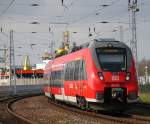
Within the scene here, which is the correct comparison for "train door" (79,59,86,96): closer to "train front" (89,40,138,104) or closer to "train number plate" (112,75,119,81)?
"train front" (89,40,138,104)

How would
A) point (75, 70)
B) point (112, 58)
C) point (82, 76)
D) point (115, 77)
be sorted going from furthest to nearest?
point (75, 70)
point (82, 76)
point (112, 58)
point (115, 77)

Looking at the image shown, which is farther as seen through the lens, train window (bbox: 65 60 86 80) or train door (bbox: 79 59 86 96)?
train window (bbox: 65 60 86 80)

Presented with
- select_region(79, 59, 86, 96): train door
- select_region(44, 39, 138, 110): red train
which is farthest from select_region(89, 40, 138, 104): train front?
select_region(79, 59, 86, 96): train door

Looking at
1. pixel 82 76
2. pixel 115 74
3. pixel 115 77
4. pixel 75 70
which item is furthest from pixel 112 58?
pixel 75 70

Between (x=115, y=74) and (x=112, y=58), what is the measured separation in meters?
0.87

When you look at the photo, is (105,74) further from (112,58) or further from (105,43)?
(105,43)

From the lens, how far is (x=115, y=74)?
2141 centimetres

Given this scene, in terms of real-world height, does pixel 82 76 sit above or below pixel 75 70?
below

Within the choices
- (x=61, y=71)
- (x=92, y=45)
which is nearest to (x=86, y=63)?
(x=92, y=45)

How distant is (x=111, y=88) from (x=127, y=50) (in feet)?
7.17

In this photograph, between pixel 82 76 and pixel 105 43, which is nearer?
pixel 105 43

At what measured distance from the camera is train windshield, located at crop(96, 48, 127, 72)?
2164cm

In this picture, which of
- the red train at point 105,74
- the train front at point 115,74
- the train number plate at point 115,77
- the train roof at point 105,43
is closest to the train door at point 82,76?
the red train at point 105,74

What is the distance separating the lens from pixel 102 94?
832 inches
